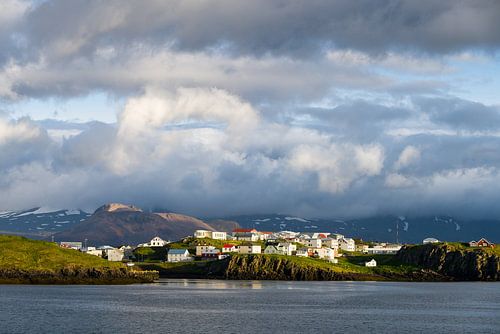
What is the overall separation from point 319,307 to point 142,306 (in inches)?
1210

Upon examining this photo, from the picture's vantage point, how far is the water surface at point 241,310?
110 m

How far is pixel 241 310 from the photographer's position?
13412 centimetres

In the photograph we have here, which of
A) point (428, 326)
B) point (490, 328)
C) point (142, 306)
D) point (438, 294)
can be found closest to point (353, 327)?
point (428, 326)

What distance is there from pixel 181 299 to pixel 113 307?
857 inches

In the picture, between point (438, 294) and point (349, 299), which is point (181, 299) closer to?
point (349, 299)

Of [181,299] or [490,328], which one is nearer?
[490,328]

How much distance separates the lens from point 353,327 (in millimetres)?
112312

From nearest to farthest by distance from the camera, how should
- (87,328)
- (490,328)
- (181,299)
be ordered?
(87,328)
(490,328)
(181,299)

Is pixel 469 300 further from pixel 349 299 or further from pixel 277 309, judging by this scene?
pixel 277 309

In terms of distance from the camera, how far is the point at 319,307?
142 metres

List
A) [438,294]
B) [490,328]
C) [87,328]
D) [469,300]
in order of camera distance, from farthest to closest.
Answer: [438,294]
[469,300]
[490,328]
[87,328]

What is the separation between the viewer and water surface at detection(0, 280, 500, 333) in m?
110

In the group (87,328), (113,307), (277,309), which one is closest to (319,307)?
(277,309)

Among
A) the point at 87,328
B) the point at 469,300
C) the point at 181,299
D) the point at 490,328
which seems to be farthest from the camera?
the point at 469,300
